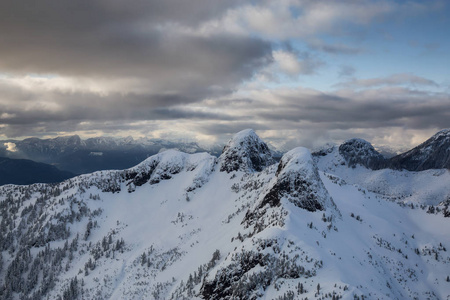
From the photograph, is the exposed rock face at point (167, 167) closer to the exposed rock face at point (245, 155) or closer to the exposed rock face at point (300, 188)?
the exposed rock face at point (245, 155)

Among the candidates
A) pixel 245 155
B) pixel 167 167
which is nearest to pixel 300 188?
pixel 245 155

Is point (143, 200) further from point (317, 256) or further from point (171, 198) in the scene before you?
point (317, 256)

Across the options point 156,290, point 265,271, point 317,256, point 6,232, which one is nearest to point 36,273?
point 6,232

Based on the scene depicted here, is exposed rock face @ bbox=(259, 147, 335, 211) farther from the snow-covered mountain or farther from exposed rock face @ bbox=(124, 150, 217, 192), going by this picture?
exposed rock face @ bbox=(124, 150, 217, 192)

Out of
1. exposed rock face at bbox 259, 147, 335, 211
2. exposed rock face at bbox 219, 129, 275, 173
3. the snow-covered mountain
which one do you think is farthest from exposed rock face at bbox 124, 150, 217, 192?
exposed rock face at bbox 259, 147, 335, 211

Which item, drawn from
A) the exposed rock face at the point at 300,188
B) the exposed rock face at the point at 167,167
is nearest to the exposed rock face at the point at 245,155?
the exposed rock face at the point at 167,167
